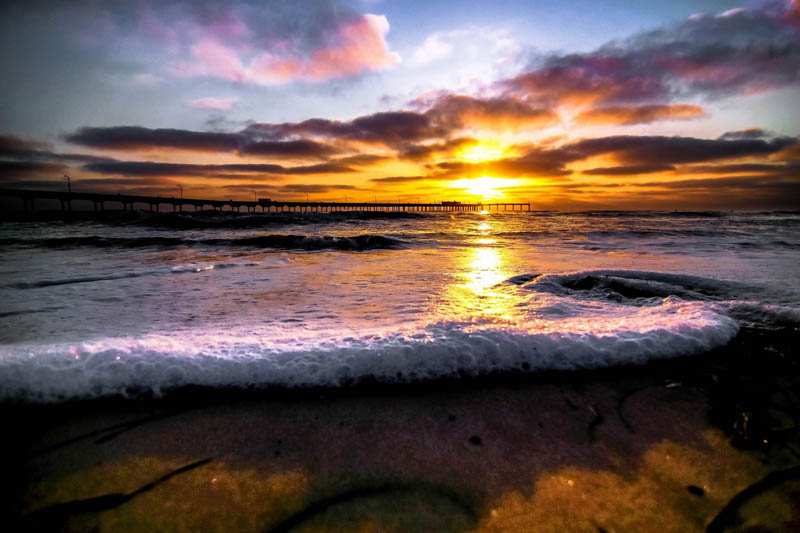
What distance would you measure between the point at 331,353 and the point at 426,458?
0.93 meters

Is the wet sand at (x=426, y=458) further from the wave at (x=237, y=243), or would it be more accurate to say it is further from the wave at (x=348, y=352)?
the wave at (x=237, y=243)

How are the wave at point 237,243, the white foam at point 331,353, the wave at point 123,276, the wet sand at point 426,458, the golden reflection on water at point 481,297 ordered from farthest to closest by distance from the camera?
1. the wave at point 237,243
2. the wave at point 123,276
3. the golden reflection on water at point 481,297
4. the white foam at point 331,353
5. the wet sand at point 426,458

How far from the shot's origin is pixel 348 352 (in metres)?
2.16

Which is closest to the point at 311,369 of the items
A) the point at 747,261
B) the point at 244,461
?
the point at 244,461

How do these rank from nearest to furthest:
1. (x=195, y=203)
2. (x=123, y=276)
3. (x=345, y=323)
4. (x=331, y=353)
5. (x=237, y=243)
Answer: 1. (x=331, y=353)
2. (x=345, y=323)
3. (x=123, y=276)
4. (x=237, y=243)
5. (x=195, y=203)

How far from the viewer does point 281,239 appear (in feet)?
44.0

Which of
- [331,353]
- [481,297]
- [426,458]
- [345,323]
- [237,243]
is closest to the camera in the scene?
[426,458]

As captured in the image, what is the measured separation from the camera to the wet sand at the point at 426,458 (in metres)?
1.15

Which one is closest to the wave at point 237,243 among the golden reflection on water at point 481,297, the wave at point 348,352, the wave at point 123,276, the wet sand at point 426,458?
the wave at point 123,276

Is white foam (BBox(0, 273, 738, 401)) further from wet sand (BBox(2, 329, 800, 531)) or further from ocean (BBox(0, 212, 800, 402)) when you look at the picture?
wet sand (BBox(2, 329, 800, 531))

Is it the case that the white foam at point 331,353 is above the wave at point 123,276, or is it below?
above

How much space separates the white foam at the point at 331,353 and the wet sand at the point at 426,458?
11cm

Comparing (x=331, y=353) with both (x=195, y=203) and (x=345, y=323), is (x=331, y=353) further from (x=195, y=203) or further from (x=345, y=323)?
(x=195, y=203)

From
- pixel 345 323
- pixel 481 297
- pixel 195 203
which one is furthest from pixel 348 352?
pixel 195 203
